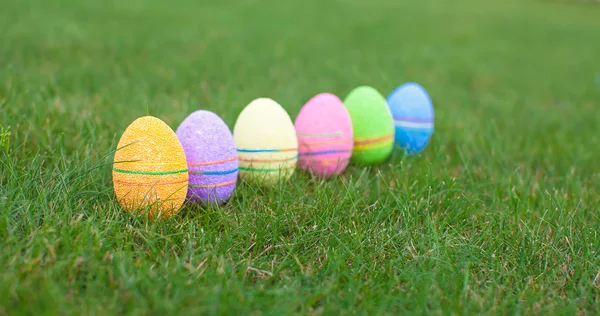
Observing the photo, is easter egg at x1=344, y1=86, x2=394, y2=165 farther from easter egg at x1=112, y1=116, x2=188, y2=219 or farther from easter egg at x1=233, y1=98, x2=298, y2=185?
easter egg at x1=112, y1=116, x2=188, y2=219

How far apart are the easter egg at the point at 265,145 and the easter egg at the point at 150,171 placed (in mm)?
431

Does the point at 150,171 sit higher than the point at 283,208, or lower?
higher

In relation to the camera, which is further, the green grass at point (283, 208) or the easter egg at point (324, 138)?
the easter egg at point (324, 138)

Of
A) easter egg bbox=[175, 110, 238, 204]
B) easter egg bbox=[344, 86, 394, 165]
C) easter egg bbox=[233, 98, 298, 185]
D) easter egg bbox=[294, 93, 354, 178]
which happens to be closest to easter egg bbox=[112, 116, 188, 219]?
easter egg bbox=[175, 110, 238, 204]

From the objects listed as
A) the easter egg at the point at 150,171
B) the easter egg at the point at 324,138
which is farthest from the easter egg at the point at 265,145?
the easter egg at the point at 150,171

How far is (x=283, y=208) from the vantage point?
2.10 metres

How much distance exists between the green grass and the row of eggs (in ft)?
0.29

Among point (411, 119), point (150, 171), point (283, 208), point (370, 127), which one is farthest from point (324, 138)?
point (150, 171)

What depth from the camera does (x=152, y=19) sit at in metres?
6.67

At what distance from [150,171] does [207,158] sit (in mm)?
264

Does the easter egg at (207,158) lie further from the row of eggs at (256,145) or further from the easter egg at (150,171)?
the easter egg at (150,171)

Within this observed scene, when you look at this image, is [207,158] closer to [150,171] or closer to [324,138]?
[150,171]

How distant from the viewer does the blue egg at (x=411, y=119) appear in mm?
2949

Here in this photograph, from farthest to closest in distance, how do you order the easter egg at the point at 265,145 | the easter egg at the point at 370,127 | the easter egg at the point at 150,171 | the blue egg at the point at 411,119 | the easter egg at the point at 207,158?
the blue egg at the point at 411,119 < the easter egg at the point at 370,127 < the easter egg at the point at 265,145 < the easter egg at the point at 207,158 < the easter egg at the point at 150,171
